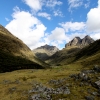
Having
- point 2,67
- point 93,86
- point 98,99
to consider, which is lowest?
point 98,99

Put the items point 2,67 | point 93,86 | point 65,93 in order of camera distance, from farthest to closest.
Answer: point 2,67, point 93,86, point 65,93

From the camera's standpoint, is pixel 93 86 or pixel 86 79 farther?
pixel 86 79

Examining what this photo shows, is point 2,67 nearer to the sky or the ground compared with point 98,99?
nearer to the sky

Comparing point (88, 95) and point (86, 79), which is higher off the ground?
point (86, 79)

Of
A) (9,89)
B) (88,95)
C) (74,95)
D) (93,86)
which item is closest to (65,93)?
(74,95)

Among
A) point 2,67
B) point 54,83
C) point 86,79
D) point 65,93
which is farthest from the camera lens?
point 2,67

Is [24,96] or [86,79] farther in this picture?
[86,79]

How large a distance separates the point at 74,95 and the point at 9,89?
18.0 metres

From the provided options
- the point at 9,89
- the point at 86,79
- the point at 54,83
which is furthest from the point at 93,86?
the point at 9,89

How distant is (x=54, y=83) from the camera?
4650cm

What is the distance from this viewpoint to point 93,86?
40062mm

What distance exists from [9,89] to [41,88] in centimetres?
896

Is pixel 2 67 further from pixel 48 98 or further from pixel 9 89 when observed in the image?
pixel 48 98

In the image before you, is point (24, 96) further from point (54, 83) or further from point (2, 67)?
point (2, 67)
